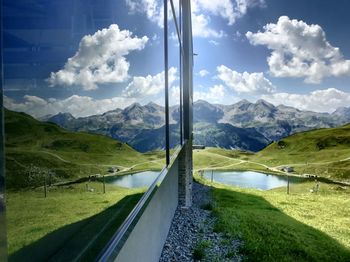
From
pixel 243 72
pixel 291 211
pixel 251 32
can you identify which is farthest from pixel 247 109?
pixel 291 211

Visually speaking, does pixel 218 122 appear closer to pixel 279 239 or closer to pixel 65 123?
pixel 279 239

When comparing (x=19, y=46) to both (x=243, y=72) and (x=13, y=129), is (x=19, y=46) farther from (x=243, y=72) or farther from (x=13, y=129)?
(x=243, y=72)

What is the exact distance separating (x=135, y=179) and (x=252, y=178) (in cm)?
2481

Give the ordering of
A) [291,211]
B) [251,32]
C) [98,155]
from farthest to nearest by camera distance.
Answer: [251,32]
[291,211]
[98,155]

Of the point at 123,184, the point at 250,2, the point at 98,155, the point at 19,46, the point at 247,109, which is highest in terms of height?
the point at 250,2

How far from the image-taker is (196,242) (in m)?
5.21

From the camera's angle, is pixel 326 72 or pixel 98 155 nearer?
pixel 98 155

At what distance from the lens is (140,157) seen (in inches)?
92.0

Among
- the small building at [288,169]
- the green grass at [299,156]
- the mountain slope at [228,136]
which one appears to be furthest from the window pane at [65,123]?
the mountain slope at [228,136]

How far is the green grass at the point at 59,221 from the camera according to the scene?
0.67m

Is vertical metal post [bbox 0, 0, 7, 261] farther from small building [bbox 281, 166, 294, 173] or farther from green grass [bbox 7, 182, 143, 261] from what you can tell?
small building [bbox 281, 166, 294, 173]

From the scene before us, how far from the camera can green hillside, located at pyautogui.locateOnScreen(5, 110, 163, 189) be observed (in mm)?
657

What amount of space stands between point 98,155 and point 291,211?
9247 millimetres

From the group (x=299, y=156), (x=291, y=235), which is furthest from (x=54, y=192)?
(x=299, y=156)
